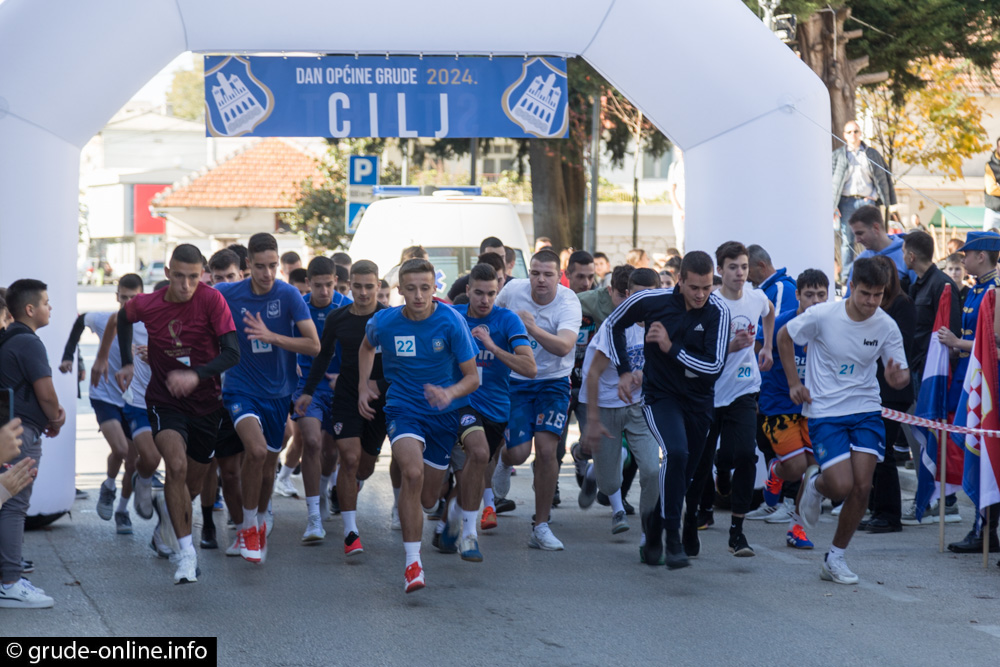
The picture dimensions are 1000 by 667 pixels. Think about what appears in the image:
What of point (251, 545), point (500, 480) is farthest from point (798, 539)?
point (251, 545)

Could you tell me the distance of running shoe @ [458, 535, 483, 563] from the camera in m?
7.71

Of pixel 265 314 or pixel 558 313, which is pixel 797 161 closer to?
pixel 558 313

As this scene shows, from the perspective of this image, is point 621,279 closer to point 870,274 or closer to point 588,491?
point 588,491

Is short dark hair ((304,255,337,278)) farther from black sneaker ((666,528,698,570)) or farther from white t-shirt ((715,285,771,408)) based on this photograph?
black sneaker ((666,528,698,570))

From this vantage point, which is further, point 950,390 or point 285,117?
point 285,117

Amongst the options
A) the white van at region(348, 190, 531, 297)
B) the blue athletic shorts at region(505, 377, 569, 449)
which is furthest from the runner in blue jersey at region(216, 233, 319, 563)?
the white van at region(348, 190, 531, 297)

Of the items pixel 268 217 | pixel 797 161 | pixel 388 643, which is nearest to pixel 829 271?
pixel 797 161

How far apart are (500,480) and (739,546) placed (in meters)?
2.22

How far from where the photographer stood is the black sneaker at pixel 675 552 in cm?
764

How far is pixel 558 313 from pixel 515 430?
33.5 inches

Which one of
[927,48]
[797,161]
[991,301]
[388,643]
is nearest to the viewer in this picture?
[388,643]

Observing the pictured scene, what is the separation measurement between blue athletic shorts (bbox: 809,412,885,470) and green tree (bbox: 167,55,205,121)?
4166 inches

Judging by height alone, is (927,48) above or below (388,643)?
above

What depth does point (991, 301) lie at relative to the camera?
7910mm
